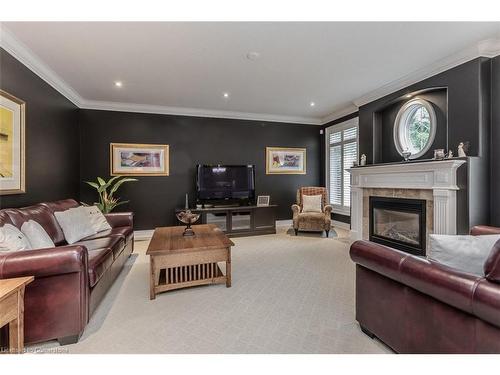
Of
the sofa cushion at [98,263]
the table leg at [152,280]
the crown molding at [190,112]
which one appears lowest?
the table leg at [152,280]

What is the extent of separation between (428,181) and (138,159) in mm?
5273

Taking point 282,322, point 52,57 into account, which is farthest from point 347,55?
point 52,57

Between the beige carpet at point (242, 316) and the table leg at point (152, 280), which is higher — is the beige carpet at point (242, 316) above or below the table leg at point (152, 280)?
below

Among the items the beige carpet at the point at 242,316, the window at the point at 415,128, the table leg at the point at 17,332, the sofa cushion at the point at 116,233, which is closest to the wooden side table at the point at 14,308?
the table leg at the point at 17,332

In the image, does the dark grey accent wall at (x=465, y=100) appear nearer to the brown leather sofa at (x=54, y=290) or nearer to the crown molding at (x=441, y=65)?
the crown molding at (x=441, y=65)

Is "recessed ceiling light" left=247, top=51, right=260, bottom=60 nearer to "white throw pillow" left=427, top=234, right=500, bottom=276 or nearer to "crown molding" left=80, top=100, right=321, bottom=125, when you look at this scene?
"crown molding" left=80, top=100, right=321, bottom=125

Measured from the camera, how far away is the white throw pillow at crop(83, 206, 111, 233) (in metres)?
3.31

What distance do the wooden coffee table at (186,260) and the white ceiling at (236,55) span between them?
2.30 meters

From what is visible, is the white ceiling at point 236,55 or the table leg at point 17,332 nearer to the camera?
the table leg at point 17,332

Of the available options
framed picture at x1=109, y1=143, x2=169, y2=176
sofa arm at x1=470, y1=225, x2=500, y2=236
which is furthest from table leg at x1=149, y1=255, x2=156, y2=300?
framed picture at x1=109, y1=143, x2=169, y2=176

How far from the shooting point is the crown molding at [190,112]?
4926 millimetres

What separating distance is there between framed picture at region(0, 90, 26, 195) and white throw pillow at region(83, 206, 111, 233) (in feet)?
2.42

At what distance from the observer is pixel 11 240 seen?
183 cm
